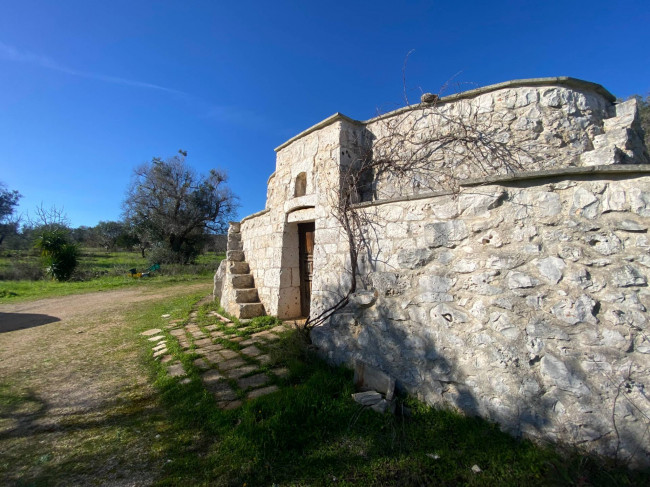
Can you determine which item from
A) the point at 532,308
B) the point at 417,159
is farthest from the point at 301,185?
the point at 532,308

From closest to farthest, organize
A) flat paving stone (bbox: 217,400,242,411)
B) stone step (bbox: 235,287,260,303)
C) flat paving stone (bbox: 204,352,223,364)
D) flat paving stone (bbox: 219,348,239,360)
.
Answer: flat paving stone (bbox: 217,400,242,411), flat paving stone (bbox: 204,352,223,364), flat paving stone (bbox: 219,348,239,360), stone step (bbox: 235,287,260,303)

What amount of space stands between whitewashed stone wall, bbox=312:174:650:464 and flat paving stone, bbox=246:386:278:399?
3.93 ft

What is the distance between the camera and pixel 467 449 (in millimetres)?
2160

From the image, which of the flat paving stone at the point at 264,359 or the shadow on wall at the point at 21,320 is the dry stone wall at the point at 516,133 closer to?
the flat paving stone at the point at 264,359

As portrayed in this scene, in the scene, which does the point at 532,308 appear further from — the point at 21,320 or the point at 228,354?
the point at 21,320

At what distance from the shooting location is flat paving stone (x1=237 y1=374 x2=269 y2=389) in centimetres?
318

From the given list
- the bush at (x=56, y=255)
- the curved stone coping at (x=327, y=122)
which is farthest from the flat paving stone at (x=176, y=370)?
the bush at (x=56, y=255)

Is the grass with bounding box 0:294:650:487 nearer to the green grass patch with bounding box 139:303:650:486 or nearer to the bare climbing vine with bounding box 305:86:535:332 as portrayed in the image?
the green grass patch with bounding box 139:303:650:486

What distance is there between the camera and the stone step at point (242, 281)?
21.0 feet

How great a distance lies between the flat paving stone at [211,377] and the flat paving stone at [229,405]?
19.8 inches

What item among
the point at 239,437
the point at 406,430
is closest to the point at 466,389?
the point at 406,430

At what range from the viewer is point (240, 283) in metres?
6.43

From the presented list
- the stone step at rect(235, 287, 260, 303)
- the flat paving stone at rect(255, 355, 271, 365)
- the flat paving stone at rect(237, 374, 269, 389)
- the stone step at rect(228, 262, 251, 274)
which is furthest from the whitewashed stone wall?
the stone step at rect(228, 262, 251, 274)

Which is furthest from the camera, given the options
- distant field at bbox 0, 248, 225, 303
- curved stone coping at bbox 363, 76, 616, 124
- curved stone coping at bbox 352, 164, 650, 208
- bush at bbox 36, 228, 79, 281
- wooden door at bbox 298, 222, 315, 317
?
bush at bbox 36, 228, 79, 281
